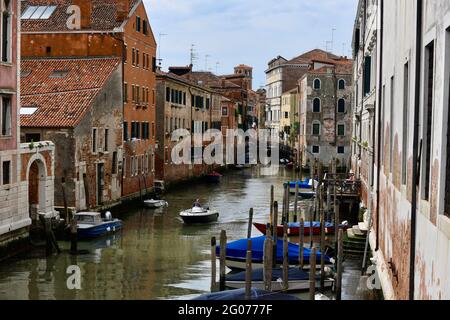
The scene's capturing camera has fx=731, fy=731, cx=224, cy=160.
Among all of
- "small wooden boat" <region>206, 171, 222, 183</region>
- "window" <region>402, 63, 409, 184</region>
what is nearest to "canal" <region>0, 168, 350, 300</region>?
→ "window" <region>402, 63, 409, 184</region>

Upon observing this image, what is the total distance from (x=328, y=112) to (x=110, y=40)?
787 inches

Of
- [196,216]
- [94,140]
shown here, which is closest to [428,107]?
[196,216]

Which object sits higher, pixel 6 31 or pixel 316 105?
pixel 6 31

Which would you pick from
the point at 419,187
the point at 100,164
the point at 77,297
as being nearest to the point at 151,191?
the point at 100,164

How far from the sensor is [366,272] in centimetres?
1369

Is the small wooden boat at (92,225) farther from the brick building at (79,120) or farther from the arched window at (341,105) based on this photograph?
the arched window at (341,105)

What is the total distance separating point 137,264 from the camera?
15633mm

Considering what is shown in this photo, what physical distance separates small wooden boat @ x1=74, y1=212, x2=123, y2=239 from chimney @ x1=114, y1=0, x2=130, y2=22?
890 cm

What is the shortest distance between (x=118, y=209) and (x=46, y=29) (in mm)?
6942

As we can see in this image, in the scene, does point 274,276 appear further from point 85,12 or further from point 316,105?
point 316,105

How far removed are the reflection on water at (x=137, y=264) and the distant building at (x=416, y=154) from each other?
4391 mm

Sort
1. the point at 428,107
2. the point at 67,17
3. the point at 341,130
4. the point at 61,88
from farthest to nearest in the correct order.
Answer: the point at 341,130 < the point at 67,17 < the point at 61,88 < the point at 428,107

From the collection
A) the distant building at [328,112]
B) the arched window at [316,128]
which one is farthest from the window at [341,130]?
the arched window at [316,128]
